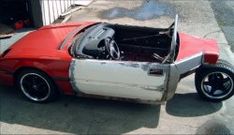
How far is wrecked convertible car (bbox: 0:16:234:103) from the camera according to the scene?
5.41m

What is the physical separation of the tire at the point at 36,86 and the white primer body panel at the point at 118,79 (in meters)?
0.47

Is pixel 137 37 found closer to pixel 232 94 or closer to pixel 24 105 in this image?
pixel 232 94

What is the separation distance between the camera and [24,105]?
6070 millimetres

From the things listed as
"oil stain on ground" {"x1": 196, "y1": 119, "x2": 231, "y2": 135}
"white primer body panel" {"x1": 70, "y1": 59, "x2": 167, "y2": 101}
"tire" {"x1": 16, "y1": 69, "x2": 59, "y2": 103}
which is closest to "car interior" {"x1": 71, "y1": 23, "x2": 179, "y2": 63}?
"white primer body panel" {"x1": 70, "y1": 59, "x2": 167, "y2": 101}

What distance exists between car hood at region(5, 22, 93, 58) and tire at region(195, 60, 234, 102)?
2.26 metres

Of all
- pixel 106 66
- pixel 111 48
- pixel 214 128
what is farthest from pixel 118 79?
pixel 214 128

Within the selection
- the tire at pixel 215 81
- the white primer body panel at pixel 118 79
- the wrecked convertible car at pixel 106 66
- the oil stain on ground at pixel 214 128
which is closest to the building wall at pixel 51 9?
the wrecked convertible car at pixel 106 66

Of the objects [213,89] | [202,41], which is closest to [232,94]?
[213,89]

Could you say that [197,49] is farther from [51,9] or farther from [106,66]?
[51,9]

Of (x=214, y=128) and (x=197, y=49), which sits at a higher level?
(x=197, y=49)

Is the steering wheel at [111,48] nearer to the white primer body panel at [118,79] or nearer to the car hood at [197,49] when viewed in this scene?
the white primer body panel at [118,79]

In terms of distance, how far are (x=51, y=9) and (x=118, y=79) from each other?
16.1ft

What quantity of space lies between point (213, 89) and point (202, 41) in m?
Answer: 0.85

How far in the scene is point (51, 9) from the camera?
9.67 meters
